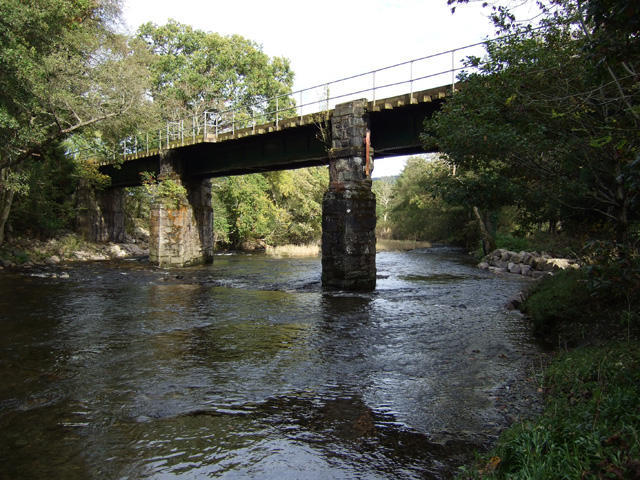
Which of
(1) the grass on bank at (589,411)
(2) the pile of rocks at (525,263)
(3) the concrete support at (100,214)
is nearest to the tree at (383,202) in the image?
(3) the concrete support at (100,214)

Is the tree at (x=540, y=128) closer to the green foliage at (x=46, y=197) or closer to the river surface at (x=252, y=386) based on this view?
the river surface at (x=252, y=386)

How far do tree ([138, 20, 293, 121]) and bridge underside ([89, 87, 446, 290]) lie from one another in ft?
78.0

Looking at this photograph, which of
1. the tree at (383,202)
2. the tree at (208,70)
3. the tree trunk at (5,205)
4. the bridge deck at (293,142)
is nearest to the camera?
the bridge deck at (293,142)

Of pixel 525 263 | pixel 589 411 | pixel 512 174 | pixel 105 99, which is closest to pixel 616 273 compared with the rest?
pixel 589 411

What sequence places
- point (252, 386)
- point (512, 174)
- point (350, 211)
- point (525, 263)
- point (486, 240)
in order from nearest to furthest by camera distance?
point (252, 386) < point (512, 174) < point (350, 211) < point (525, 263) < point (486, 240)

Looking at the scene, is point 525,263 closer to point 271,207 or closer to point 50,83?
point 271,207

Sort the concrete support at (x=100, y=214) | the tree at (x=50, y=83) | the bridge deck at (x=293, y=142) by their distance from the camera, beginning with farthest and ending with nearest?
the concrete support at (x=100, y=214) < the tree at (x=50, y=83) < the bridge deck at (x=293, y=142)

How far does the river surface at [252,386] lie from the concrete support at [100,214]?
21624mm

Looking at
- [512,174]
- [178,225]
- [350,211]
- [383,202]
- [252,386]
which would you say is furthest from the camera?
[383,202]

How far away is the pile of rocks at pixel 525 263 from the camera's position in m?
20.7

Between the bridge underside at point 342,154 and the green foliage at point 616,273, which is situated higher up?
the bridge underside at point 342,154

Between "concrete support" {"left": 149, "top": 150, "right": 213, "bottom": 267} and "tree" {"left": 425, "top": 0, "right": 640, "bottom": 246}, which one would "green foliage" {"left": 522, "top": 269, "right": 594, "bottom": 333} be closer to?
"tree" {"left": 425, "top": 0, "right": 640, "bottom": 246}

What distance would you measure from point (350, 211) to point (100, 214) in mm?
26290

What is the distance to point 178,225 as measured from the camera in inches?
978
